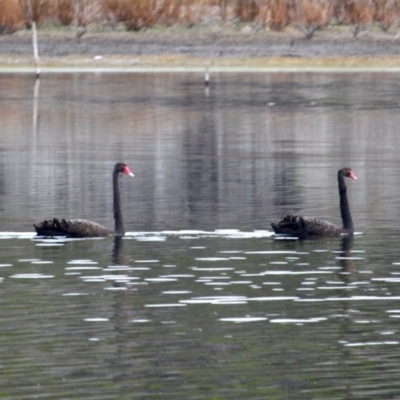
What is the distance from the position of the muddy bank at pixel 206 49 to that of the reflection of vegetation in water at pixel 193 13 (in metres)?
0.82

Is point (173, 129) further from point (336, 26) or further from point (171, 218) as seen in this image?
point (336, 26)

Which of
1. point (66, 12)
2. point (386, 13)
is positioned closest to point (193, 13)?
point (66, 12)

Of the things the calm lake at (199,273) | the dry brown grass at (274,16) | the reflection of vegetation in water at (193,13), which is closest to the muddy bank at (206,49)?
the reflection of vegetation in water at (193,13)

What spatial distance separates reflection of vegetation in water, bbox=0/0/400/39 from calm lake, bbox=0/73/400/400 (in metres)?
27.6

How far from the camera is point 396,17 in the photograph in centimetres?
6475

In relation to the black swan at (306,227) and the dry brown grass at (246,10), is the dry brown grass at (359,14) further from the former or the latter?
the black swan at (306,227)

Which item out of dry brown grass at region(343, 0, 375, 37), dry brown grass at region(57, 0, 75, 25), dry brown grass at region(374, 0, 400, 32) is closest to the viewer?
dry brown grass at region(343, 0, 375, 37)

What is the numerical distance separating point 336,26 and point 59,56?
37.5 ft

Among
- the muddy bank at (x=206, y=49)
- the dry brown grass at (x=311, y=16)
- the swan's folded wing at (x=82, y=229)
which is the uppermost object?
the dry brown grass at (x=311, y=16)

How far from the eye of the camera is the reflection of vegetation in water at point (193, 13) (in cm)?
Result: 6400

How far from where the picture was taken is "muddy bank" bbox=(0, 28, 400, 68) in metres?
60.4

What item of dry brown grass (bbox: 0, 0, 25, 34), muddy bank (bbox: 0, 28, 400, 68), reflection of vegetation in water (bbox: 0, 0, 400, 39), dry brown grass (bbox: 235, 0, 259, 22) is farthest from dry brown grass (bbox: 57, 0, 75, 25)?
dry brown grass (bbox: 235, 0, 259, 22)

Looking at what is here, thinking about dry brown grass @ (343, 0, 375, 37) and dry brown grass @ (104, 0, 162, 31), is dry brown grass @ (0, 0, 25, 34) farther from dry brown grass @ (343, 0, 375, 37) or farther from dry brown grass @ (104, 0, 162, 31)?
dry brown grass @ (343, 0, 375, 37)

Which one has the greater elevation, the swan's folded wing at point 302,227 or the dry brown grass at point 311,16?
the dry brown grass at point 311,16
